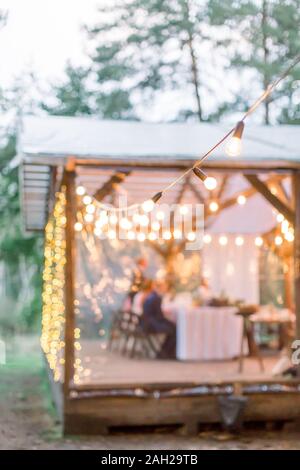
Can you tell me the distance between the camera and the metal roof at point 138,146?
7434 mm

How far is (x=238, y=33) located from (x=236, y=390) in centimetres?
1406

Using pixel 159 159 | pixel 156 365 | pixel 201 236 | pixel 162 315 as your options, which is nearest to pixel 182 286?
pixel 201 236

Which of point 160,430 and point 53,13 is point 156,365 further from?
point 53,13

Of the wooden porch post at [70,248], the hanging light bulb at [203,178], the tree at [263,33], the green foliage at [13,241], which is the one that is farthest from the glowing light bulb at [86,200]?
the tree at [263,33]

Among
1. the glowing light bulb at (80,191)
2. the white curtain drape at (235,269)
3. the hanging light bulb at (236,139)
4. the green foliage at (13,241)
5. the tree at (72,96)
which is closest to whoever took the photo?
the hanging light bulb at (236,139)

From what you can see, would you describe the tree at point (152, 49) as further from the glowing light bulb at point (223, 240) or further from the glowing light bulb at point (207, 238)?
the glowing light bulb at point (223, 240)

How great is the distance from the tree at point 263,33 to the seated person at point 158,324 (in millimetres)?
9018

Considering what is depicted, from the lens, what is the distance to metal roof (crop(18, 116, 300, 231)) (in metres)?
7.43

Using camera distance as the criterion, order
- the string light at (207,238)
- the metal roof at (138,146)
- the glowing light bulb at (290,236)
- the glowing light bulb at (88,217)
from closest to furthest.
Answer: the metal roof at (138,146)
the glowing light bulb at (290,236)
the glowing light bulb at (88,217)
the string light at (207,238)

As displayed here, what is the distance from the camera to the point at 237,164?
7.76m

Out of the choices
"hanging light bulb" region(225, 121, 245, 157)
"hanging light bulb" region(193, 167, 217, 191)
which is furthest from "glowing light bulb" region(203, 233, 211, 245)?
"hanging light bulb" region(225, 121, 245, 157)

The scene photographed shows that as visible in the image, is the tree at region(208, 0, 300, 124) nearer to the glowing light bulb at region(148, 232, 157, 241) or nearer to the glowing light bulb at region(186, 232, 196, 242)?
the glowing light bulb at region(186, 232, 196, 242)

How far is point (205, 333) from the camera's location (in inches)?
430

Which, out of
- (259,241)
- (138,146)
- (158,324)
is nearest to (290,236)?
(158,324)
